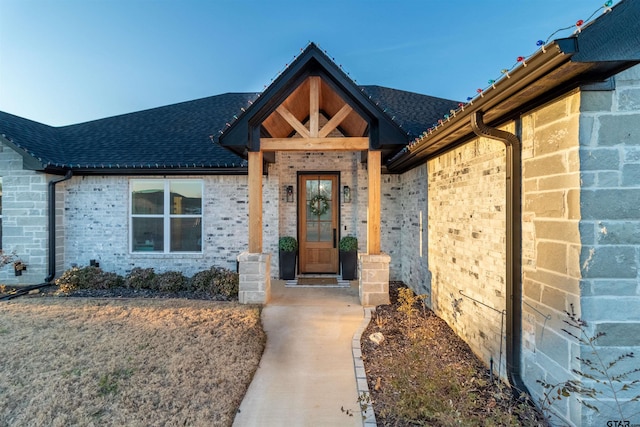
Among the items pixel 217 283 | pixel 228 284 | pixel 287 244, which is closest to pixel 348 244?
pixel 287 244

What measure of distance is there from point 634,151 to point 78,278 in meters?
9.19

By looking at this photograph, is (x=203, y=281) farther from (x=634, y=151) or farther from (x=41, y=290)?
(x=634, y=151)

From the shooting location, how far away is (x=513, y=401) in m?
2.94

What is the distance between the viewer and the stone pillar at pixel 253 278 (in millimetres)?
5711

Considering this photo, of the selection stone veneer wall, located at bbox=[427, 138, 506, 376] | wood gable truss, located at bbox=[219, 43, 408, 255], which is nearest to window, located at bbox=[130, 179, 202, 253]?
wood gable truss, located at bbox=[219, 43, 408, 255]

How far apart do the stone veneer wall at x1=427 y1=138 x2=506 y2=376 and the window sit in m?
5.83

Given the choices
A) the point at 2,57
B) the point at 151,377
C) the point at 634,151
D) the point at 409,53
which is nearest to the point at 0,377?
the point at 151,377

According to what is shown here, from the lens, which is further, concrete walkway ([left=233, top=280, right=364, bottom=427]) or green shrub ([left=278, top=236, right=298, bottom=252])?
green shrub ([left=278, top=236, right=298, bottom=252])

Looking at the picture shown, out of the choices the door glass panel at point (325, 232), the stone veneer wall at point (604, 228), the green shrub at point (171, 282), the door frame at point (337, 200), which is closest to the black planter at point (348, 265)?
the door frame at point (337, 200)

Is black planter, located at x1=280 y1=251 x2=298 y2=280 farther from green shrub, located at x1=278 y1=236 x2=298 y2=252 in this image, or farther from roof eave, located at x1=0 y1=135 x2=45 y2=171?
roof eave, located at x1=0 y1=135 x2=45 y2=171

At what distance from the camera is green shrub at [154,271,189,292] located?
22.4ft

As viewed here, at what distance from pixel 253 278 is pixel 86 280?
4.18 meters

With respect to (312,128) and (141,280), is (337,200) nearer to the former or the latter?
(312,128)

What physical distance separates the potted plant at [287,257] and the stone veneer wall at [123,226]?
1014mm
